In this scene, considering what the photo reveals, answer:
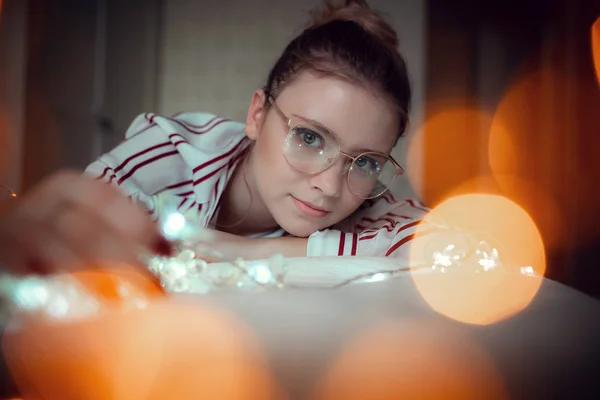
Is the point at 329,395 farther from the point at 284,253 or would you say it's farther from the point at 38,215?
the point at 284,253

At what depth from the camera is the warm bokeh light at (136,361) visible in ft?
1.03

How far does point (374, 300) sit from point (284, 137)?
0.39m

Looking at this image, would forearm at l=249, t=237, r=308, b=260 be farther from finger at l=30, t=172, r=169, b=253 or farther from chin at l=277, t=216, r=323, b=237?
finger at l=30, t=172, r=169, b=253

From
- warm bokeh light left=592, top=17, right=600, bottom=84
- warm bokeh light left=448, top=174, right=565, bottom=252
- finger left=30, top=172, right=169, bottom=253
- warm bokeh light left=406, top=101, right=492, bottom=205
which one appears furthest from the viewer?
warm bokeh light left=406, top=101, right=492, bottom=205

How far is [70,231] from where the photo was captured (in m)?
0.40

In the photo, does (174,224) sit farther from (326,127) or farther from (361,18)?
(361,18)

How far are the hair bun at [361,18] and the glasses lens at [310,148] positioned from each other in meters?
0.21

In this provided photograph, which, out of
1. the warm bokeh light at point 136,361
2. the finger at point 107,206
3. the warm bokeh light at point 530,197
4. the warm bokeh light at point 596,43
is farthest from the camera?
the warm bokeh light at point 530,197

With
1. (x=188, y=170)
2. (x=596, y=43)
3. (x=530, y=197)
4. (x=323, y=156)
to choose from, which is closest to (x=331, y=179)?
(x=323, y=156)

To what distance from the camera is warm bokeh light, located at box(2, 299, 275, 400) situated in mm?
315

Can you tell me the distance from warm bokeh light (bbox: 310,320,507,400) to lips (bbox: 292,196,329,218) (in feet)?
1.25

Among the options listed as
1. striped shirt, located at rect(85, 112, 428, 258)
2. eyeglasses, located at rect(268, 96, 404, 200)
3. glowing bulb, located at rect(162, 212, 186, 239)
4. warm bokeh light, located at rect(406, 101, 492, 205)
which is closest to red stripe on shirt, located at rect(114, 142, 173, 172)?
striped shirt, located at rect(85, 112, 428, 258)

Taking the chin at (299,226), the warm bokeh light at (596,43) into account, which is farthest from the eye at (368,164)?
the warm bokeh light at (596,43)

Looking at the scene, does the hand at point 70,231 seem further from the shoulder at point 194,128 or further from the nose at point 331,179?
the shoulder at point 194,128
